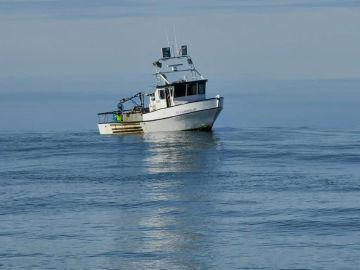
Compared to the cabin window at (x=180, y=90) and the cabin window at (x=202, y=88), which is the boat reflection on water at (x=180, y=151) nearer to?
the cabin window at (x=180, y=90)

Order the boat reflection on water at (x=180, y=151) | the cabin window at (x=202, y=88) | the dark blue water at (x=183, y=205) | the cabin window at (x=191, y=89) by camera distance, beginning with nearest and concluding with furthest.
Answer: the dark blue water at (x=183, y=205) → the boat reflection on water at (x=180, y=151) → the cabin window at (x=191, y=89) → the cabin window at (x=202, y=88)

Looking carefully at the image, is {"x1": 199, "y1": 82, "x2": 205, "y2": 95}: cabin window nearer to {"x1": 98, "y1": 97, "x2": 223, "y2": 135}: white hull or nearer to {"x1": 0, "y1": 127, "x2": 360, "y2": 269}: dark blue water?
{"x1": 98, "y1": 97, "x2": 223, "y2": 135}: white hull

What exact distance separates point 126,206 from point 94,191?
641 cm

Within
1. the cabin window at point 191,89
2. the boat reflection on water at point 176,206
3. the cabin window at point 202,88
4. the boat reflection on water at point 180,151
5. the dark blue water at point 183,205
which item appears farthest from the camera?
the cabin window at point 202,88

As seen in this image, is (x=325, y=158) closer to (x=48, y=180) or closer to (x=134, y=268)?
(x=48, y=180)

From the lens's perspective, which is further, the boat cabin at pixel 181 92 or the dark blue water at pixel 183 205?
the boat cabin at pixel 181 92

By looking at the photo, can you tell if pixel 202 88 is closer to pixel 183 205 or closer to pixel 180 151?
pixel 180 151

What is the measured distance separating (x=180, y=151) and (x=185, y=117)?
527 inches

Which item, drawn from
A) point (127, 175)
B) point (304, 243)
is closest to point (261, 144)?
point (127, 175)

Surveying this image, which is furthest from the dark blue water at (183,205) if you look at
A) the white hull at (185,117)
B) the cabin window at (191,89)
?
the cabin window at (191,89)

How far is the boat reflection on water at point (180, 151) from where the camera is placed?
7500 cm

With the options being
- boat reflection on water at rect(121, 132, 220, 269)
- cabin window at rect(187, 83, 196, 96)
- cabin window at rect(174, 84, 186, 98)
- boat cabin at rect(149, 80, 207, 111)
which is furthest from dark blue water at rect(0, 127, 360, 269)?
cabin window at rect(187, 83, 196, 96)

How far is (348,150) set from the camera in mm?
82562

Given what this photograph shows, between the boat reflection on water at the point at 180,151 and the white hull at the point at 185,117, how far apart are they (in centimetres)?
62
